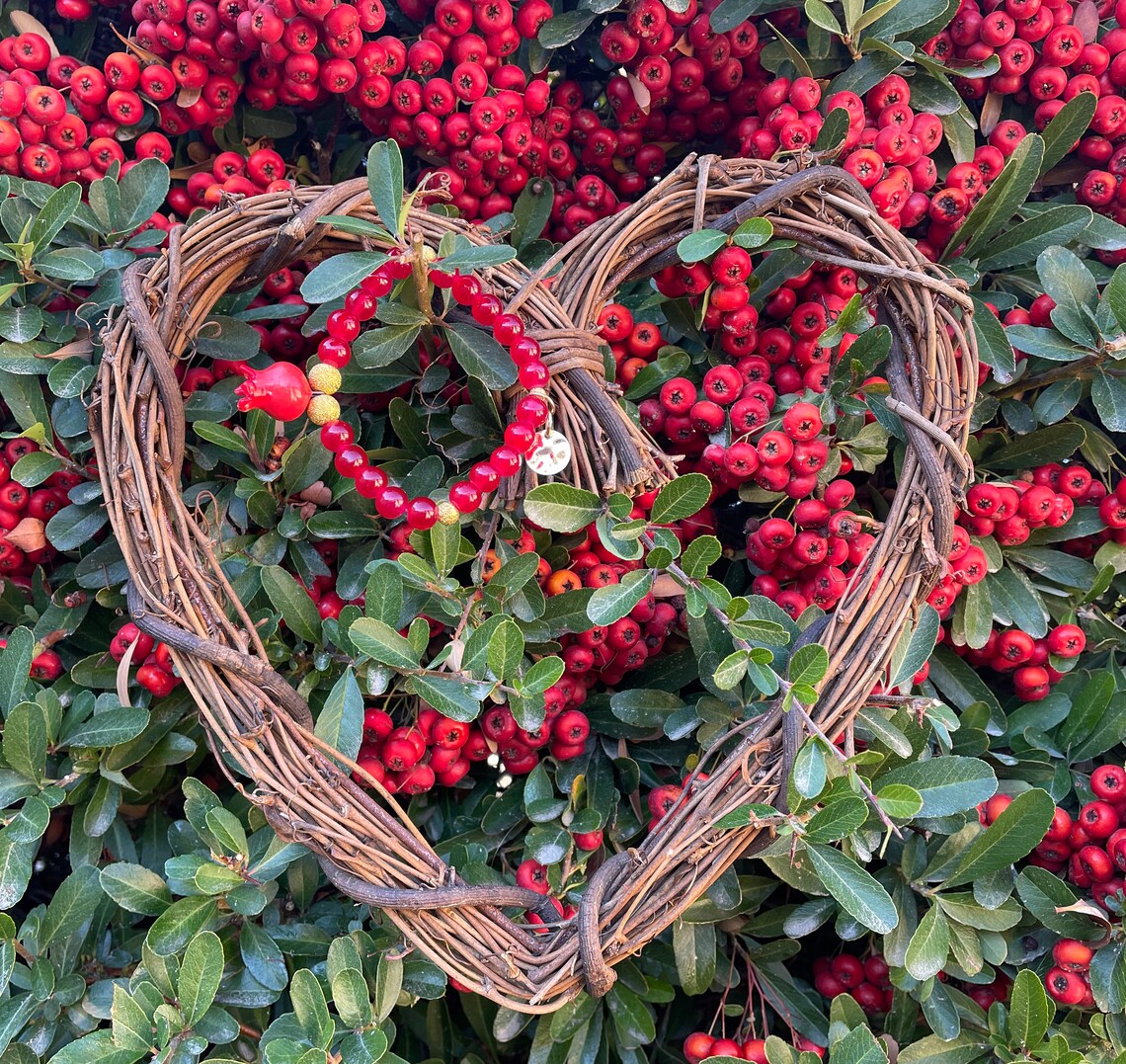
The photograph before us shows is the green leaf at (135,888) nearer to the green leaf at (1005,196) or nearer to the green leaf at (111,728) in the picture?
the green leaf at (111,728)

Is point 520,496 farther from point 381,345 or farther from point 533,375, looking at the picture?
point 381,345

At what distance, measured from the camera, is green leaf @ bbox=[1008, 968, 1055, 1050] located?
3.95 ft

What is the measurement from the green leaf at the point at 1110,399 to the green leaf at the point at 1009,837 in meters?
0.58

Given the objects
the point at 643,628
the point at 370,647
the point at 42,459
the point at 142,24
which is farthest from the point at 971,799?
the point at 142,24

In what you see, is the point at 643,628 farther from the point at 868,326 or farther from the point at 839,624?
the point at 868,326

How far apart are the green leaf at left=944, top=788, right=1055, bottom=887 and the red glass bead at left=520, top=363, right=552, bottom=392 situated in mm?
825

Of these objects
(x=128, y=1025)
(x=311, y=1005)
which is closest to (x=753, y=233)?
(x=311, y=1005)

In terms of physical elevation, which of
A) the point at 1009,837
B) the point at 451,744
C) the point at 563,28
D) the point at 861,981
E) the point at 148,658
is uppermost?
the point at 563,28

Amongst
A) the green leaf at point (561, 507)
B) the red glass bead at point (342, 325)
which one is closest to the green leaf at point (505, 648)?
the green leaf at point (561, 507)

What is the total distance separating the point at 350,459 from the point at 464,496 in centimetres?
17

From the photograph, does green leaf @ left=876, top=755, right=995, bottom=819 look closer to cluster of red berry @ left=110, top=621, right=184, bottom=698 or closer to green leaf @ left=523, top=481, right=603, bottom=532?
green leaf @ left=523, top=481, right=603, bottom=532

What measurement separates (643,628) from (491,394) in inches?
17.0

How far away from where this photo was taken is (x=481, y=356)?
4.10 feet

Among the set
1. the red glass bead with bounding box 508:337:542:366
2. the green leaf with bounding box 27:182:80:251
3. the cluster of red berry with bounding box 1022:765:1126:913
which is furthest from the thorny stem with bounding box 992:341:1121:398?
the green leaf with bounding box 27:182:80:251
